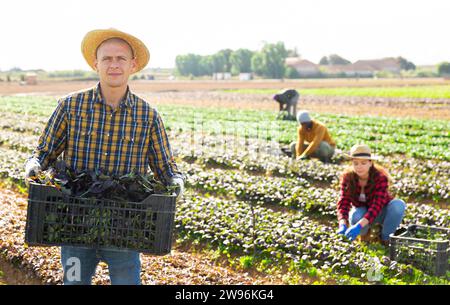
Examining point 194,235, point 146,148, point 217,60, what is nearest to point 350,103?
point 194,235

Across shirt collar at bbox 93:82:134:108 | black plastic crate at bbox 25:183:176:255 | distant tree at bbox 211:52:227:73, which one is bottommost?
black plastic crate at bbox 25:183:176:255

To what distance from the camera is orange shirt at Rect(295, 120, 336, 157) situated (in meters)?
11.4

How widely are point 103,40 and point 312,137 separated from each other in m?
8.55

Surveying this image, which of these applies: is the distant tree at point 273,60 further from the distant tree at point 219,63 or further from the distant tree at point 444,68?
the distant tree at point 444,68

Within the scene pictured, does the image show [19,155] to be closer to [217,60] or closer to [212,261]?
[212,261]

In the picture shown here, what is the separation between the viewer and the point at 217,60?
362ft

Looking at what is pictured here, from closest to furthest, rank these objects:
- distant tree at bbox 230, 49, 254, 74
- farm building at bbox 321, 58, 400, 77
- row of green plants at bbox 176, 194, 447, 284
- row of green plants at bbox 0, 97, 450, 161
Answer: row of green plants at bbox 176, 194, 447, 284
row of green plants at bbox 0, 97, 450, 161
distant tree at bbox 230, 49, 254, 74
farm building at bbox 321, 58, 400, 77

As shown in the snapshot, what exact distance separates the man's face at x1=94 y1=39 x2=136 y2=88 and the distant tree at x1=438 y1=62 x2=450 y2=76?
8925 centimetres

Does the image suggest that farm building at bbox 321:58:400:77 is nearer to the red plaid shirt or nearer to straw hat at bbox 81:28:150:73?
the red plaid shirt

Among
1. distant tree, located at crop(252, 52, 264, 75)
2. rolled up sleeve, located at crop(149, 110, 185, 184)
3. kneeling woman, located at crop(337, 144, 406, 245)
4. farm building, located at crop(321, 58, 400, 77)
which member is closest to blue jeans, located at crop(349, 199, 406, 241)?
kneeling woman, located at crop(337, 144, 406, 245)

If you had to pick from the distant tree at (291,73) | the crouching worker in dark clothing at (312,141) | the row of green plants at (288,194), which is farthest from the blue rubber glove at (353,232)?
the distant tree at (291,73)

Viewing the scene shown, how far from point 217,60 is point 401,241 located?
105627 mm

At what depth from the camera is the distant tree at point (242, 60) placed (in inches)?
4277

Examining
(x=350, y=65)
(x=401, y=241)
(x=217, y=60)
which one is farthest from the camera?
(x=350, y=65)
